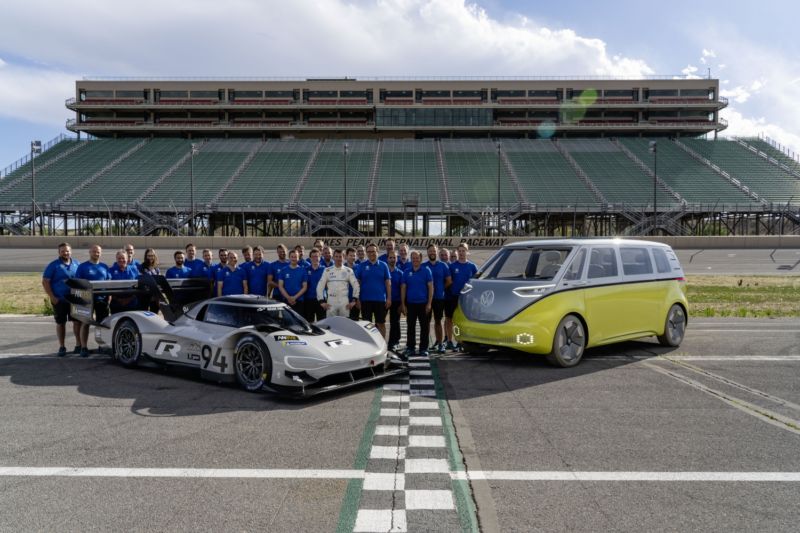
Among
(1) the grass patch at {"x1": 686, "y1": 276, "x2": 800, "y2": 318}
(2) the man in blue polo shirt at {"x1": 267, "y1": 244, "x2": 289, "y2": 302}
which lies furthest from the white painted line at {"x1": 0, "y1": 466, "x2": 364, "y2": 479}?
(1) the grass patch at {"x1": 686, "y1": 276, "x2": 800, "y2": 318}

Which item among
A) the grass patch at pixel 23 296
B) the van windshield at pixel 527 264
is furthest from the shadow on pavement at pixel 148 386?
the grass patch at pixel 23 296

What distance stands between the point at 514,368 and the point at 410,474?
14.5 feet

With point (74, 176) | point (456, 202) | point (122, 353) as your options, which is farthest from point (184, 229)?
point (122, 353)

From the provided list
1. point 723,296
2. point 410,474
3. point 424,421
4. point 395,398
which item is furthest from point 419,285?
point 723,296

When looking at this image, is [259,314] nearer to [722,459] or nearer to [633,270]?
[722,459]

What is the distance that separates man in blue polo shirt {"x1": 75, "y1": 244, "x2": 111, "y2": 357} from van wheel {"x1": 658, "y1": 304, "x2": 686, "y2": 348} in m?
9.44

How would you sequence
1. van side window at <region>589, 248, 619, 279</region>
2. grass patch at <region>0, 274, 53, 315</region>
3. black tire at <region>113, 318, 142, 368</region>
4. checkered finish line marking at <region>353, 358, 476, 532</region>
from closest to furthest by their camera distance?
1. checkered finish line marking at <region>353, 358, 476, 532</region>
2. black tire at <region>113, 318, 142, 368</region>
3. van side window at <region>589, 248, 619, 279</region>
4. grass patch at <region>0, 274, 53, 315</region>

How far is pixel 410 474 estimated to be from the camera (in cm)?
458

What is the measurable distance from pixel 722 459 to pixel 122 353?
7.89m

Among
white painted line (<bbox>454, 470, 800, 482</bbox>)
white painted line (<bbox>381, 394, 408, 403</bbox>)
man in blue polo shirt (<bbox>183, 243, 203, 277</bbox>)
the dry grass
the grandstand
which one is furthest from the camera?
the grandstand

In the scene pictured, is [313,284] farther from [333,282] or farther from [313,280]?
[333,282]

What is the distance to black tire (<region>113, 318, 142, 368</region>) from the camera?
8523mm

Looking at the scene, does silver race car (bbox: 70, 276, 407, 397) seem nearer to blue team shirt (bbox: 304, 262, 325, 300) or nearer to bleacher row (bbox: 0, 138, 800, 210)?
blue team shirt (bbox: 304, 262, 325, 300)

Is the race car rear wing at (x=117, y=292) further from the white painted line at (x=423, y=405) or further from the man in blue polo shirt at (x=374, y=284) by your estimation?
the white painted line at (x=423, y=405)
